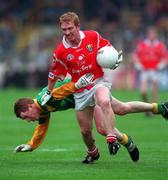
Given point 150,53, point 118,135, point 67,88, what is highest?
point 67,88

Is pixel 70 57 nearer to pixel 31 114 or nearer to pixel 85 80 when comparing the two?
pixel 85 80

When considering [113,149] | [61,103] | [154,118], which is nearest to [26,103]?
[61,103]

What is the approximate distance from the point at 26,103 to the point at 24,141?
3787mm

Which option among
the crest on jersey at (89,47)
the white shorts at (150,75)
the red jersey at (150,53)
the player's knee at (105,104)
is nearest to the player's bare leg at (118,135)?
the player's knee at (105,104)

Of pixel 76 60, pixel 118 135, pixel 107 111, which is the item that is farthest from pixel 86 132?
pixel 76 60

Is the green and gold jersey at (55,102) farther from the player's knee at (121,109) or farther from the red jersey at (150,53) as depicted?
the red jersey at (150,53)

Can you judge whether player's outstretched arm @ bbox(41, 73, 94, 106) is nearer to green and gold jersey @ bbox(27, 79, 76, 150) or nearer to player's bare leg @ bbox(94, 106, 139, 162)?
green and gold jersey @ bbox(27, 79, 76, 150)

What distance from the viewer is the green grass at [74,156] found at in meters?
10.8

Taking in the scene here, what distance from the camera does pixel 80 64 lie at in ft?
39.2

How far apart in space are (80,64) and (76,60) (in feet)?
0.26

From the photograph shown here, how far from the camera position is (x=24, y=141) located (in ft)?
51.9

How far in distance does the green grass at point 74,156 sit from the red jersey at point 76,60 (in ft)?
4.10

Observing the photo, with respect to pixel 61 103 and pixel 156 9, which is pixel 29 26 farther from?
pixel 61 103

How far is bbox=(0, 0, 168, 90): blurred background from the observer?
33.9 m
